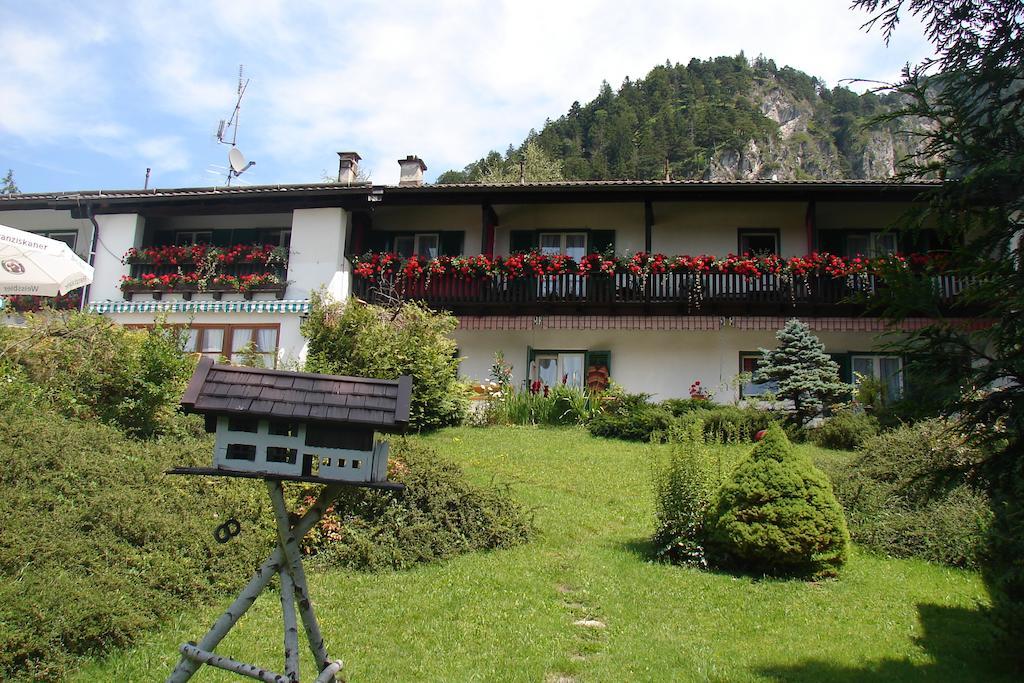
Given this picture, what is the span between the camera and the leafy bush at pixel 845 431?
14594 mm

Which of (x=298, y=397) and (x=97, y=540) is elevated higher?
(x=298, y=397)

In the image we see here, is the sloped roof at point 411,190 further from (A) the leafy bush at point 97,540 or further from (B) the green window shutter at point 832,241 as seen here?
(A) the leafy bush at point 97,540

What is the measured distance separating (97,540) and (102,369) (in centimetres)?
587

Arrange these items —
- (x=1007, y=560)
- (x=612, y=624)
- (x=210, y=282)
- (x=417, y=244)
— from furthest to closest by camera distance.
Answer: (x=417, y=244) < (x=210, y=282) < (x=612, y=624) < (x=1007, y=560)

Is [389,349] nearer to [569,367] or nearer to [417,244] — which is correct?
[569,367]

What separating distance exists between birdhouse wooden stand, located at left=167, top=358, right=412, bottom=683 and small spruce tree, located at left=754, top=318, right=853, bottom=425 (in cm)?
1323

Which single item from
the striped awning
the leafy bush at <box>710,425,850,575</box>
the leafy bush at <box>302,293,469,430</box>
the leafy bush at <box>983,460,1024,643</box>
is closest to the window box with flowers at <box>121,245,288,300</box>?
the striped awning

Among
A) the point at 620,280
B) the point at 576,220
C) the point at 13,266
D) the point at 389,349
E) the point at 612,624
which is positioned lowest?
the point at 612,624

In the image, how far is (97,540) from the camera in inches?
286

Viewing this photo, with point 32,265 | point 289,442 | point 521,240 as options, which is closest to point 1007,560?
point 289,442

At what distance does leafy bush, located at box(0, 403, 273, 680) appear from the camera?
5887 millimetres

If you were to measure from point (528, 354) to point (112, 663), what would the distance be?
15.2 metres

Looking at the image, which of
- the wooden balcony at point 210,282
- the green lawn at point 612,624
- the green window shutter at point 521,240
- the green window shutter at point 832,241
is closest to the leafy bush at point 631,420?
the green window shutter at point 521,240

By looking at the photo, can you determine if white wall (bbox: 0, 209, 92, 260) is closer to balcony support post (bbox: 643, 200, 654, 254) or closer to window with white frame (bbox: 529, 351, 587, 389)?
window with white frame (bbox: 529, 351, 587, 389)
